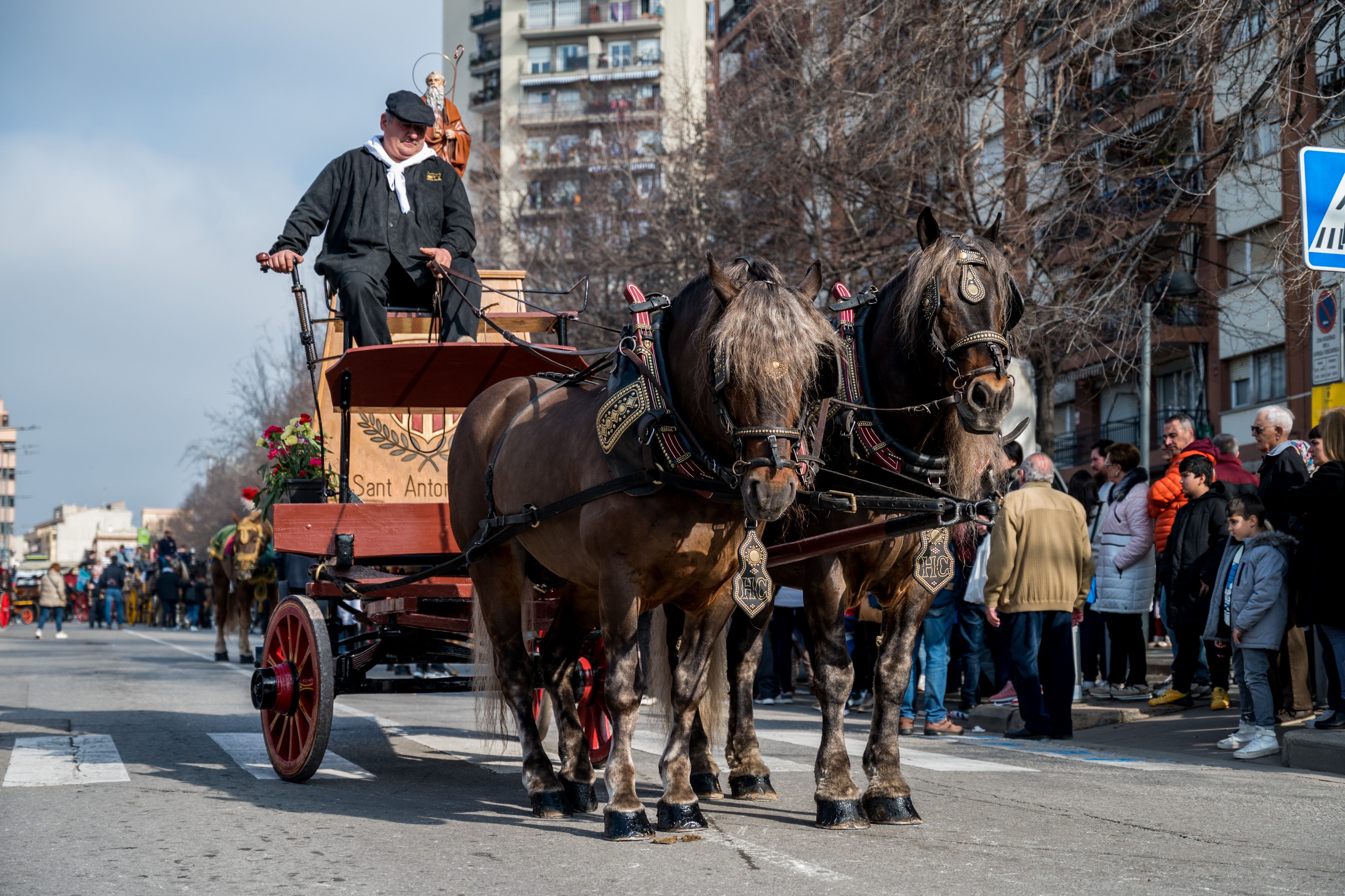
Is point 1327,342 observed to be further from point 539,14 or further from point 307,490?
point 539,14

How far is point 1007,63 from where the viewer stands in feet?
53.6

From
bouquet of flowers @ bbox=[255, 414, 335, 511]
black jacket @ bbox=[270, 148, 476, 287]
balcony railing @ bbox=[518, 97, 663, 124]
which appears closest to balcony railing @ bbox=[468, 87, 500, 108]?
balcony railing @ bbox=[518, 97, 663, 124]

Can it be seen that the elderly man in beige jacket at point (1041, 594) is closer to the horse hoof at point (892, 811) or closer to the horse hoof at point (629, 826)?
the horse hoof at point (892, 811)

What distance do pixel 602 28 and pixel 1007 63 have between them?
62.5 metres

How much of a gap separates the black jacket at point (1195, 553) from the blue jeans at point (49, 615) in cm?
2671

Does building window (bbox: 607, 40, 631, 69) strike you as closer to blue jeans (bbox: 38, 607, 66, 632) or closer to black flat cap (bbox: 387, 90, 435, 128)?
blue jeans (bbox: 38, 607, 66, 632)

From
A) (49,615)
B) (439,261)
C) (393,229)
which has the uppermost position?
(393,229)

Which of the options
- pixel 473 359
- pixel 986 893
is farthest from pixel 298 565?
pixel 986 893

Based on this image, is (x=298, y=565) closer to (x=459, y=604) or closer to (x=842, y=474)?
→ (x=459, y=604)

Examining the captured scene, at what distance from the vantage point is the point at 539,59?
76625 millimetres

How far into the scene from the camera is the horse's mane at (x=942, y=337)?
5.97 m

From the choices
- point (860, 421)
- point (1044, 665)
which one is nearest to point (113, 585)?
point (1044, 665)

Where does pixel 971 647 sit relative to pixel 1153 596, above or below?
below

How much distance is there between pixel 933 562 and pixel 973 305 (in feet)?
3.76
